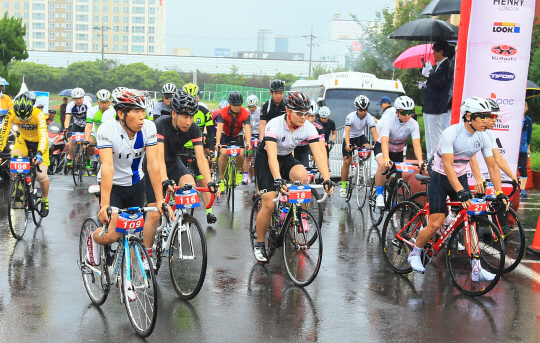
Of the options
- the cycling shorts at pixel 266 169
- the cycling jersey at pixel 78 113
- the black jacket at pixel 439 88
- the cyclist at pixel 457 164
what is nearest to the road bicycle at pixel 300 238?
the cycling shorts at pixel 266 169

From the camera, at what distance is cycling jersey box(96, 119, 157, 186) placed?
230 inches

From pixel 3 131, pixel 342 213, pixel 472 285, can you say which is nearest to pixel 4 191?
pixel 3 131

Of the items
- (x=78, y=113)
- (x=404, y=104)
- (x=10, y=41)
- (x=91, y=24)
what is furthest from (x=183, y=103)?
(x=91, y=24)

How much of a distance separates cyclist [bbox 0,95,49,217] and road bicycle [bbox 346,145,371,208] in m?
5.97

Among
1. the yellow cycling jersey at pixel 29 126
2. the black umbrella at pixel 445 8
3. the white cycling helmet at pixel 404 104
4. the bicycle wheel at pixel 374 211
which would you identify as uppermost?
the black umbrella at pixel 445 8

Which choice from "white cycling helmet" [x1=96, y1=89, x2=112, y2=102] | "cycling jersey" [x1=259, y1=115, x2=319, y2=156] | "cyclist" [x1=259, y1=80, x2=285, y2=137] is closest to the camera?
"cycling jersey" [x1=259, y1=115, x2=319, y2=156]

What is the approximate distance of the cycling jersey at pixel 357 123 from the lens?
1321 centimetres

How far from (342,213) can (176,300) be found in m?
6.41

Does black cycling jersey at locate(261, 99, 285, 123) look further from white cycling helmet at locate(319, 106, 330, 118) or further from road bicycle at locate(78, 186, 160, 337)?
road bicycle at locate(78, 186, 160, 337)

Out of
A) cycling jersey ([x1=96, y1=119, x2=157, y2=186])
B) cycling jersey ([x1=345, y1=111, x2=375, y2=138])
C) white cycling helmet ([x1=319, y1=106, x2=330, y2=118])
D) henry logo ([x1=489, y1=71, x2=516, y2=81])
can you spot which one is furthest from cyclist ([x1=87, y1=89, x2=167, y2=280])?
white cycling helmet ([x1=319, y1=106, x2=330, y2=118])

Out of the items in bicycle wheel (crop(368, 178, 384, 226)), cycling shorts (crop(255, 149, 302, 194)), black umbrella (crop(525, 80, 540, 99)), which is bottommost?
bicycle wheel (crop(368, 178, 384, 226))

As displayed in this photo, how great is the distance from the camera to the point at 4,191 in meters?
14.2

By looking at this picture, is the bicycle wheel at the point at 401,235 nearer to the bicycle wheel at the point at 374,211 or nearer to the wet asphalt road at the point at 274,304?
the wet asphalt road at the point at 274,304

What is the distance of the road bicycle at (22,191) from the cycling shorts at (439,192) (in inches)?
229
